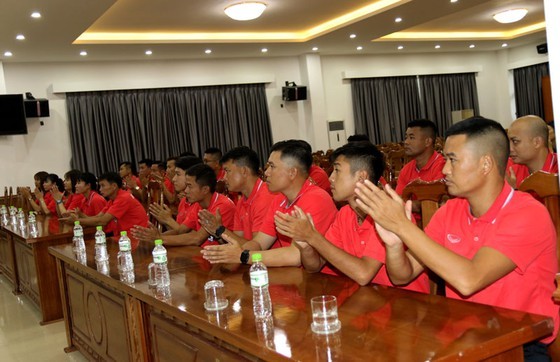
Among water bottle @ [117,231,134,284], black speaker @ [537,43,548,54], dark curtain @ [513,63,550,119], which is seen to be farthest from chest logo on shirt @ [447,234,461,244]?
dark curtain @ [513,63,550,119]

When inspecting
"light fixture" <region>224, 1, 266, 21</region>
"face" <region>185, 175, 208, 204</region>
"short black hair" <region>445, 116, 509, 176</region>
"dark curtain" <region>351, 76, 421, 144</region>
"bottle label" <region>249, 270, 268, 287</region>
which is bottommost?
"bottle label" <region>249, 270, 268, 287</region>

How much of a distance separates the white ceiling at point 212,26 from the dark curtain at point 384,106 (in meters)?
1.30

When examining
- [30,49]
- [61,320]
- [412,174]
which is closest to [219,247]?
[412,174]

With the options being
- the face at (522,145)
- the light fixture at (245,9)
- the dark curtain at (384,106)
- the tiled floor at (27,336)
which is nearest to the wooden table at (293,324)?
the tiled floor at (27,336)

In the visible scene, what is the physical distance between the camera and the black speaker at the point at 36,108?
394 inches

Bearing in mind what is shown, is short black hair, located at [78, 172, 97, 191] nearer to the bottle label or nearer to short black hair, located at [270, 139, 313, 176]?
short black hair, located at [270, 139, 313, 176]

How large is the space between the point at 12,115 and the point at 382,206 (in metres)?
9.40

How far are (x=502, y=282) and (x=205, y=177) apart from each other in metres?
2.58

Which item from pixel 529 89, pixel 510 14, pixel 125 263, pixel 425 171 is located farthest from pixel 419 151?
pixel 529 89

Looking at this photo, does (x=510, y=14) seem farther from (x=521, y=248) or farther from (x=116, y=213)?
(x=521, y=248)

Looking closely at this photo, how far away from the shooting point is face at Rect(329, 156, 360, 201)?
2.48m

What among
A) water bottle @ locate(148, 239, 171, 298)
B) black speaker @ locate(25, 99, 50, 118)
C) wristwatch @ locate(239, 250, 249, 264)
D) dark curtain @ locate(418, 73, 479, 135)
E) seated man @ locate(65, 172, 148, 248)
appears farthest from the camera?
dark curtain @ locate(418, 73, 479, 135)

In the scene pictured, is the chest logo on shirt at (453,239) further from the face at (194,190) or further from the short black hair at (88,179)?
the short black hair at (88,179)

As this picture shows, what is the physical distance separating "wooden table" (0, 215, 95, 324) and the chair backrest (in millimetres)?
4101
